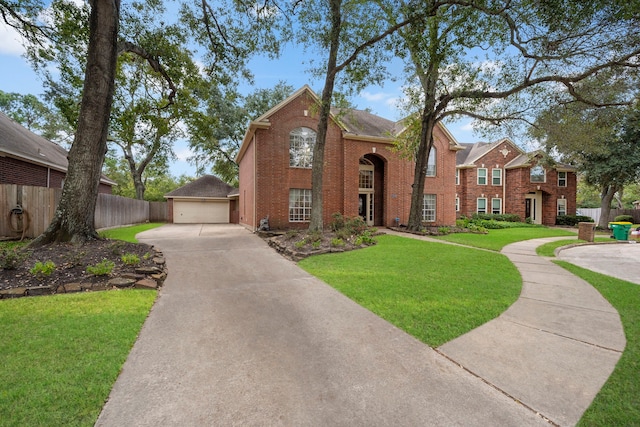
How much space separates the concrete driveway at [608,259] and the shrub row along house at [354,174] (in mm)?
7470

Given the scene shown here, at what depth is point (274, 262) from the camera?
26.2 feet

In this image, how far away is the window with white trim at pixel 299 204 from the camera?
14.9 m

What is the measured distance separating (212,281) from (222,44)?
33.6 feet

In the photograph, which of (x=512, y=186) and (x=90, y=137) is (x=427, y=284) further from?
(x=512, y=186)

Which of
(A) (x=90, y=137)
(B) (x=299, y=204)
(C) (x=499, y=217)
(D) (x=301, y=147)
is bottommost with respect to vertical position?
(C) (x=499, y=217)

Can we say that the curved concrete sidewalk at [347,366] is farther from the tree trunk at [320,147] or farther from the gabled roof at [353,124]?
the gabled roof at [353,124]

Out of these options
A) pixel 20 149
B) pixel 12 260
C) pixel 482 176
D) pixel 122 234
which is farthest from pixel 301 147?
pixel 482 176

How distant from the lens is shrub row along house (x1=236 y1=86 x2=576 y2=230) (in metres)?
14.3

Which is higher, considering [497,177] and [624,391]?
[497,177]

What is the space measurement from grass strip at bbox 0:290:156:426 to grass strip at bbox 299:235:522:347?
3313mm

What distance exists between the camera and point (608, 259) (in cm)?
864

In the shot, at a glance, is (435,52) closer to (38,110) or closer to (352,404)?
(352,404)

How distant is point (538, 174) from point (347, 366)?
2891 centimetres

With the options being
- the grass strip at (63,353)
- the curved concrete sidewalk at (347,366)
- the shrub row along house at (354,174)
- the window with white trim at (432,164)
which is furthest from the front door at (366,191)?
the grass strip at (63,353)
